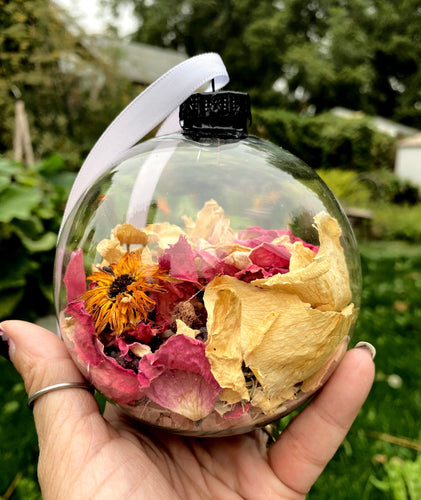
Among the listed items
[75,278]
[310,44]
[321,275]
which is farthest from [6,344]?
[310,44]

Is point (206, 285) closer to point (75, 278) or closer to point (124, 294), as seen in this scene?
point (124, 294)

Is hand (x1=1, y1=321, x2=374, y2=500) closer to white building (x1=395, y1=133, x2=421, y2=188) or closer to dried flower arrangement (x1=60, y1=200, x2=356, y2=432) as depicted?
dried flower arrangement (x1=60, y1=200, x2=356, y2=432)

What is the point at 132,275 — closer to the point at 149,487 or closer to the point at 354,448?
the point at 149,487

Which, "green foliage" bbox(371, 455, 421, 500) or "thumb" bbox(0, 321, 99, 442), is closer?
"thumb" bbox(0, 321, 99, 442)

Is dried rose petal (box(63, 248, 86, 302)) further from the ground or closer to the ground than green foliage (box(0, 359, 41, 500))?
further from the ground

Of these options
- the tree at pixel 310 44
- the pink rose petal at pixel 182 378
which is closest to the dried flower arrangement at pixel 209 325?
the pink rose petal at pixel 182 378

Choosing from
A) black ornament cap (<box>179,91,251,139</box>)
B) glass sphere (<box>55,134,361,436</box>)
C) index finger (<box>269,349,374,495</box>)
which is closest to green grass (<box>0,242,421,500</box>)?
index finger (<box>269,349,374,495</box>)

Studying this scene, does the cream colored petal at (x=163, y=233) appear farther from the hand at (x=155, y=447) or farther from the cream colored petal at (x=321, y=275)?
the hand at (x=155, y=447)
